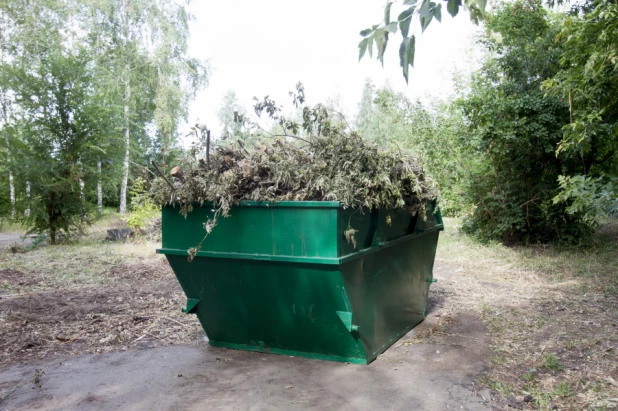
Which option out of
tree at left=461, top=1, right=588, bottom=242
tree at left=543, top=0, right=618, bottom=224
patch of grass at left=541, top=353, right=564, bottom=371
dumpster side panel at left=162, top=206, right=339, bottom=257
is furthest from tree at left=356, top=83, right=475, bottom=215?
dumpster side panel at left=162, top=206, right=339, bottom=257

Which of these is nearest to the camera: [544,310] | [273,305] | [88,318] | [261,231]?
[261,231]

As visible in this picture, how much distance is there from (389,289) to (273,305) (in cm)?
107

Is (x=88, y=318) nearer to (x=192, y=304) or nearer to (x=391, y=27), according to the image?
(x=192, y=304)

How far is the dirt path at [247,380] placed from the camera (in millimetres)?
3113

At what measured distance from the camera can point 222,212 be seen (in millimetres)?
3594

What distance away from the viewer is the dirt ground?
10.5 ft

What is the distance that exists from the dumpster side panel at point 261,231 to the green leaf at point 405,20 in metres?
1.62

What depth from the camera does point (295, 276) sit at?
349cm

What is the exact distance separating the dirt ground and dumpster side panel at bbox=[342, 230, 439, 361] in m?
0.16

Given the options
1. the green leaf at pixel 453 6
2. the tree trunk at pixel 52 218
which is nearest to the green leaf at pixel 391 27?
the green leaf at pixel 453 6

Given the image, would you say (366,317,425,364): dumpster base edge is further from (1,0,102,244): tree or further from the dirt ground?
(1,0,102,244): tree

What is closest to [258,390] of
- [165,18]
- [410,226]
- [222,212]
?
[222,212]

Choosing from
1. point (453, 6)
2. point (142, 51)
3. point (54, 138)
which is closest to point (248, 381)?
point (453, 6)

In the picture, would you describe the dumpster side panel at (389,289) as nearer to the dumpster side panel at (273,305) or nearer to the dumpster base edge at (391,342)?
the dumpster base edge at (391,342)
